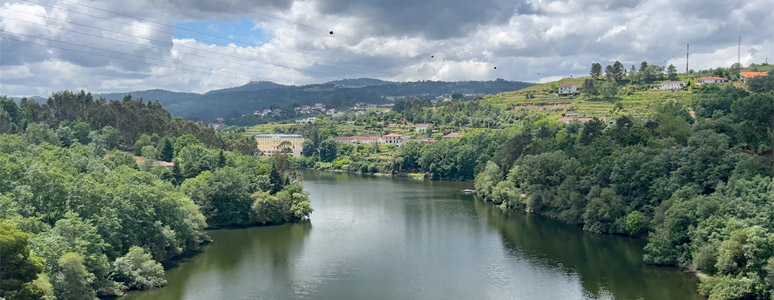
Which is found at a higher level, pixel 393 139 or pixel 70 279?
pixel 393 139

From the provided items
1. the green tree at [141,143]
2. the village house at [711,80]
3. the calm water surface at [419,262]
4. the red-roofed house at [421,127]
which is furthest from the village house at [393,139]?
the calm water surface at [419,262]

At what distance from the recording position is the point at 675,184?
45844 millimetres

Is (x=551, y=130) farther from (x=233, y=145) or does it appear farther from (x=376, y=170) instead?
(x=233, y=145)

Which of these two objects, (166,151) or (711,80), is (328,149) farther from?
(711,80)

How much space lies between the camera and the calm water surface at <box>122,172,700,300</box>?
34.5 m

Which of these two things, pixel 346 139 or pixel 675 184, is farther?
pixel 346 139

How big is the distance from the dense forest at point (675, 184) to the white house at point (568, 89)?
133 ft

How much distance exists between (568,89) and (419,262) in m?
98.5

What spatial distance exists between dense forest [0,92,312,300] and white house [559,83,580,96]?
73.8 meters

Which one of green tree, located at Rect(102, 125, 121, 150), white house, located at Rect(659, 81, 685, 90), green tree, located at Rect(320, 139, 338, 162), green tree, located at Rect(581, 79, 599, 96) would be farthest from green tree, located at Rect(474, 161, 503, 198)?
green tree, located at Rect(581, 79, 599, 96)

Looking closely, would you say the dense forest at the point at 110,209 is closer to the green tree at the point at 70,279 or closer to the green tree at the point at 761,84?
the green tree at the point at 70,279

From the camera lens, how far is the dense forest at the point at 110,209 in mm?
29094

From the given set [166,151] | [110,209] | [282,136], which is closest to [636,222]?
[110,209]

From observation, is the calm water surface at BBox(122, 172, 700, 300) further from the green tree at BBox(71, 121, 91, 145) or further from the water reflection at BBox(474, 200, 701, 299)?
the green tree at BBox(71, 121, 91, 145)
